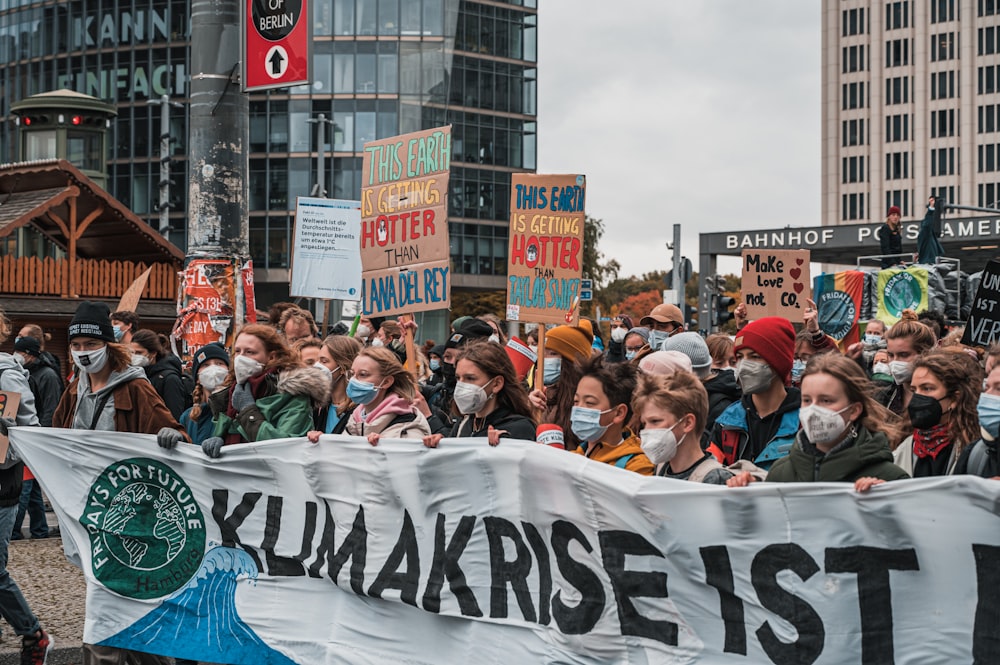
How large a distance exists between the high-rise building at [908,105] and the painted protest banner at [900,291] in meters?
105

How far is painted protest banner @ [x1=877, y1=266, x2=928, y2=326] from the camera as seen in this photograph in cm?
1700

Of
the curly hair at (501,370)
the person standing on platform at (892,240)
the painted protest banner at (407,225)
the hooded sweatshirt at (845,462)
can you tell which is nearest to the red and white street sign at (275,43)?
the painted protest banner at (407,225)

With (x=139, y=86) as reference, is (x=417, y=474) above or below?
below

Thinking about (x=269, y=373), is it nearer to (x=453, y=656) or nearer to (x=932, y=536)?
(x=453, y=656)

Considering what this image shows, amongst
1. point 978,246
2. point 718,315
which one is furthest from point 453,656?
point 978,246

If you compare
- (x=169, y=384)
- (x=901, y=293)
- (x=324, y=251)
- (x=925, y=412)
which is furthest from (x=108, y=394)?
(x=901, y=293)

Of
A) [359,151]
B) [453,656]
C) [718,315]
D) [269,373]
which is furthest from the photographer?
[359,151]

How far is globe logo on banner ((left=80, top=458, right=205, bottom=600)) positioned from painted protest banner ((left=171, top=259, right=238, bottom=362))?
154 inches

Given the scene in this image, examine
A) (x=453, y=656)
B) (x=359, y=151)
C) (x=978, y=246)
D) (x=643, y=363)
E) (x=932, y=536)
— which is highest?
(x=359, y=151)

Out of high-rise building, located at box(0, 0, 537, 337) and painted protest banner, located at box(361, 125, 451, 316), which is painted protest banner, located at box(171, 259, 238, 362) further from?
high-rise building, located at box(0, 0, 537, 337)

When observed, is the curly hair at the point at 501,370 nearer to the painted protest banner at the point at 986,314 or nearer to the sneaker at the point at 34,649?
the sneaker at the point at 34,649

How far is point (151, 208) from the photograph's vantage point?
69000 mm

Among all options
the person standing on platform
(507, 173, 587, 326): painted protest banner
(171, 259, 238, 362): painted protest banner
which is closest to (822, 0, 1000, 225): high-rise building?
the person standing on platform

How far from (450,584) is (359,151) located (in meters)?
61.4
